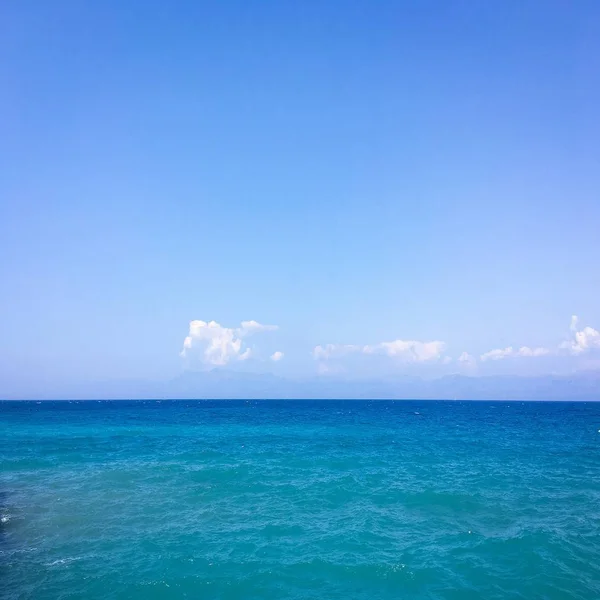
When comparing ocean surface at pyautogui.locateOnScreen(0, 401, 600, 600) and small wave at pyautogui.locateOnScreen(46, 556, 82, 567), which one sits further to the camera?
small wave at pyautogui.locateOnScreen(46, 556, 82, 567)

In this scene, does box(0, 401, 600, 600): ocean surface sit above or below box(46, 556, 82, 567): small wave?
below

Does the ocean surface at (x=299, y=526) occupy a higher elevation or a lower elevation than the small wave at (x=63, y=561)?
lower

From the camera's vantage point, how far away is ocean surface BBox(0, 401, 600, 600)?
17641mm

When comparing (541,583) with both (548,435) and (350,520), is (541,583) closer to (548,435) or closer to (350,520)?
(350,520)

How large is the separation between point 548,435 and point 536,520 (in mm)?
49606

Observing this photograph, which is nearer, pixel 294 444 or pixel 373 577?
pixel 373 577

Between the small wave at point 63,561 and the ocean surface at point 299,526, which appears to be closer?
the ocean surface at point 299,526

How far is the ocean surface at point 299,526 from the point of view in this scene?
17641 mm

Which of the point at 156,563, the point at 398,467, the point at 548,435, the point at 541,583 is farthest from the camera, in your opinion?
the point at 548,435

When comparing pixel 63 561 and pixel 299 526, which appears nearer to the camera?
pixel 63 561

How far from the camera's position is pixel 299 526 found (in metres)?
23.5

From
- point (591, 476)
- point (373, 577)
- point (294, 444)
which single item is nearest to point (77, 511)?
point (373, 577)

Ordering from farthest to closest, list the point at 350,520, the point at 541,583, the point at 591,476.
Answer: the point at 591,476, the point at 350,520, the point at 541,583

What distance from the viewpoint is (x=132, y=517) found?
974 inches
